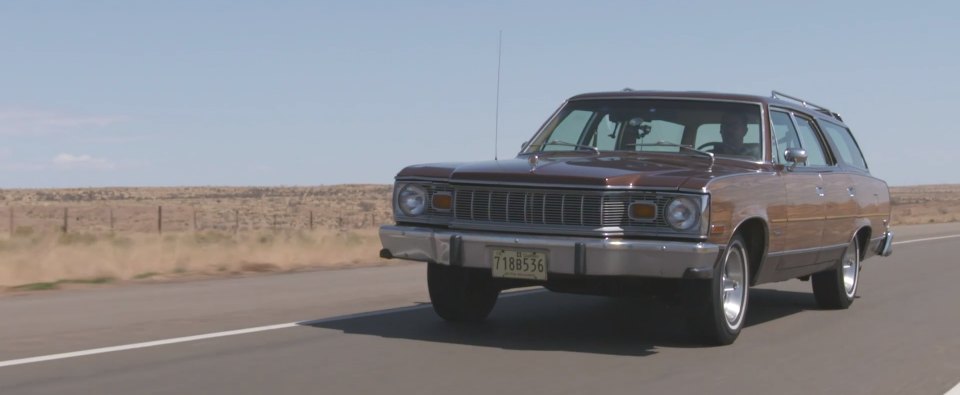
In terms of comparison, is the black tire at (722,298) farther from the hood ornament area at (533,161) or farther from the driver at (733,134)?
the hood ornament area at (533,161)

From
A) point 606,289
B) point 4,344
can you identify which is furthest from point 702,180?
point 4,344

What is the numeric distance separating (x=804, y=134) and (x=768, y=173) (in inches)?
68.1

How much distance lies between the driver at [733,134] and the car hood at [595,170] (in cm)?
25

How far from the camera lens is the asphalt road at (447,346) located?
21.9ft

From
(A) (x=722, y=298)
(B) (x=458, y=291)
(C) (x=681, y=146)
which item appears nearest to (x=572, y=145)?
(C) (x=681, y=146)

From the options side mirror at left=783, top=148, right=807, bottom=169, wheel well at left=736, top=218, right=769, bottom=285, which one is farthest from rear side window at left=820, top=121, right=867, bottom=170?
wheel well at left=736, top=218, right=769, bottom=285

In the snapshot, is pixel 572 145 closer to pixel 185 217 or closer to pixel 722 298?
pixel 722 298

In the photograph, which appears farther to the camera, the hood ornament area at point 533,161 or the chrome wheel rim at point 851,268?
the chrome wheel rim at point 851,268

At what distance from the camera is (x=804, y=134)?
34.0ft

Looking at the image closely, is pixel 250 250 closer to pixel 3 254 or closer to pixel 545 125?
pixel 3 254

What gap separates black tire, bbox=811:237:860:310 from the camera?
424 inches

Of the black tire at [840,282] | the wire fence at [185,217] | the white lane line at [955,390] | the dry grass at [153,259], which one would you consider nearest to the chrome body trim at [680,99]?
the black tire at [840,282]

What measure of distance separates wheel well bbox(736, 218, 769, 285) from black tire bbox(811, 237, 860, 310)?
2.19 metres

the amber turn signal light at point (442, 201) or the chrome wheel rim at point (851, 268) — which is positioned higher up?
the amber turn signal light at point (442, 201)
